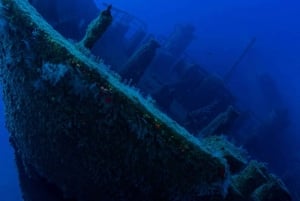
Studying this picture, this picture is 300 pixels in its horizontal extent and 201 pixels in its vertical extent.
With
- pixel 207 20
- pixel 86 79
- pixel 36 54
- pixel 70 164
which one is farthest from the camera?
pixel 207 20

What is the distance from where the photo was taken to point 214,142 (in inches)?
264

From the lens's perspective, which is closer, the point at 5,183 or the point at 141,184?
the point at 141,184

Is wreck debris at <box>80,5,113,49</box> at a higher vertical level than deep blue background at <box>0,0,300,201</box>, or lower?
lower

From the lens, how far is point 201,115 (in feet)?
45.3

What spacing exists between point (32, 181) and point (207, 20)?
111876mm

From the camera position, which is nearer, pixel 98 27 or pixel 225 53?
pixel 98 27


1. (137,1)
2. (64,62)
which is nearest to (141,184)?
(64,62)

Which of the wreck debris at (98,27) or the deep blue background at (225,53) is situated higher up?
the deep blue background at (225,53)

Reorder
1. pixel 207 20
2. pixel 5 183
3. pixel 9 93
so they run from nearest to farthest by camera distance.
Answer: pixel 9 93, pixel 5 183, pixel 207 20

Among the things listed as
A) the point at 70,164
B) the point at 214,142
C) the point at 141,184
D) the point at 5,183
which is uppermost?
the point at 214,142

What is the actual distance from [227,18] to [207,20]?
11.5 meters

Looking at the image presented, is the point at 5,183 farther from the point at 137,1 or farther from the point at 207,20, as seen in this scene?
the point at 137,1

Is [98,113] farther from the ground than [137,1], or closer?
closer

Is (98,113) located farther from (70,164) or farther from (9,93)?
(9,93)
